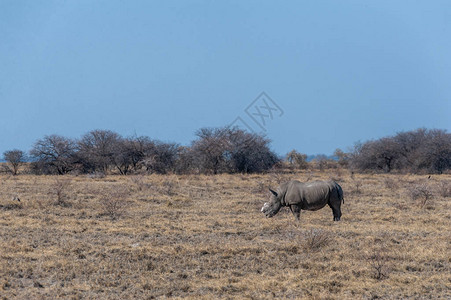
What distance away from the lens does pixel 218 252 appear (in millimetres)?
8359

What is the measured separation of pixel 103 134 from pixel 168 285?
1261 inches

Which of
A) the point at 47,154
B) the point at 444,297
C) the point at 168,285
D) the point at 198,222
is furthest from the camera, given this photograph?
the point at 47,154

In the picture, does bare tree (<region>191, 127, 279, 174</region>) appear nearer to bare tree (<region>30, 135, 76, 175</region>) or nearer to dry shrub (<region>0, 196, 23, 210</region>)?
bare tree (<region>30, 135, 76, 175</region>)

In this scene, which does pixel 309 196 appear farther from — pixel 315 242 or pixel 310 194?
pixel 315 242

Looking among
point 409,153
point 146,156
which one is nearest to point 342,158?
point 409,153

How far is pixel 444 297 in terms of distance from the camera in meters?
6.05

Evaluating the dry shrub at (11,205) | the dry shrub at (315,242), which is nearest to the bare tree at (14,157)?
the dry shrub at (11,205)

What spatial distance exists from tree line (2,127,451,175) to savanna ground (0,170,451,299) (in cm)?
1883

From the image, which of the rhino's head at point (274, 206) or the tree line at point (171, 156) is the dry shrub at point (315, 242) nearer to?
the rhino's head at point (274, 206)

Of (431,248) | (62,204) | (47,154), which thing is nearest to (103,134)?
(47,154)

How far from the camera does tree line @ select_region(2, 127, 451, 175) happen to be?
3269 centimetres

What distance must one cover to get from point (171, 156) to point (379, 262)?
1086 inches

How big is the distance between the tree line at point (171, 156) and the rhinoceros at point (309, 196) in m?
20.3

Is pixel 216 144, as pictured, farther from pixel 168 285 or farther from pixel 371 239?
pixel 168 285
